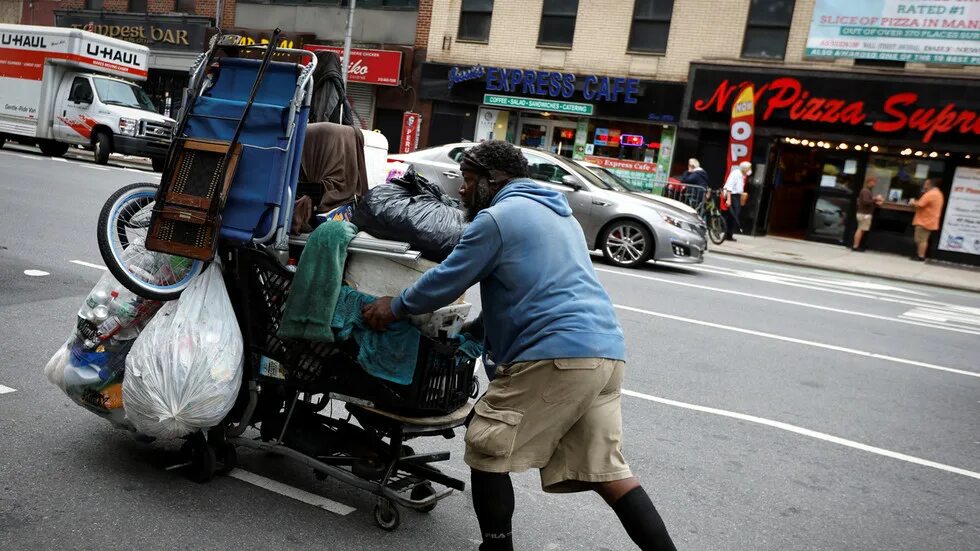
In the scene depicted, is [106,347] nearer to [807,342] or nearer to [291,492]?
[291,492]

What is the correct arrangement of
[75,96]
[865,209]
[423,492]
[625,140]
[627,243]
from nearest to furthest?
[423,492] → [627,243] → [865,209] → [75,96] → [625,140]

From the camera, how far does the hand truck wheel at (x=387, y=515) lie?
355 centimetres

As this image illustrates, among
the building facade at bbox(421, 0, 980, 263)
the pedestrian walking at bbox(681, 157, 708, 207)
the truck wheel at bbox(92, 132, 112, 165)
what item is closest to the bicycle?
the pedestrian walking at bbox(681, 157, 708, 207)

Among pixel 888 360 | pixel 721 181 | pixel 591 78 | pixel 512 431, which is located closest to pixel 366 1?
pixel 591 78

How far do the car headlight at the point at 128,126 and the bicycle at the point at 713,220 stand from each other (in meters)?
12.7

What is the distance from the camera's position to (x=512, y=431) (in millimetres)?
2906

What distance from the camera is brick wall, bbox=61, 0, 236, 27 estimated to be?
2822 cm

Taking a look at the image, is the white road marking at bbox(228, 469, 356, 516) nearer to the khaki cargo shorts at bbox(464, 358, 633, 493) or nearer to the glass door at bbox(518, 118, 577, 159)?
the khaki cargo shorts at bbox(464, 358, 633, 493)

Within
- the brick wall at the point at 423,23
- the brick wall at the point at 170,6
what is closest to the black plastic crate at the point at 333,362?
the brick wall at the point at 423,23

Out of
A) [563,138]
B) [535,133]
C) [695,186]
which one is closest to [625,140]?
[563,138]

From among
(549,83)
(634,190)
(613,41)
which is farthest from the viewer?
(549,83)

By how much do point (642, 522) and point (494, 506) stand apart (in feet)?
1.68

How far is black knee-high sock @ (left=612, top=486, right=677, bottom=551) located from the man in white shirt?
16700 mm

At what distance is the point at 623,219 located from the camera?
1258cm
